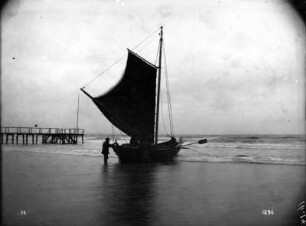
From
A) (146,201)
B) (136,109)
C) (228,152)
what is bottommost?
(228,152)

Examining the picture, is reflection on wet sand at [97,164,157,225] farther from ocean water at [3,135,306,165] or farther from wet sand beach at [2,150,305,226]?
ocean water at [3,135,306,165]

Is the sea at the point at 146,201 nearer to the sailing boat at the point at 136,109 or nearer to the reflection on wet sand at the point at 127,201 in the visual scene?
the reflection on wet sand at the point at 127,201

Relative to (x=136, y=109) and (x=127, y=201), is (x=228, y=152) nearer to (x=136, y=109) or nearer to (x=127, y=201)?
(x=136, y=109)

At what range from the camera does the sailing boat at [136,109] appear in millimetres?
17406

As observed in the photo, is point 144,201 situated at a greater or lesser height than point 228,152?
greater

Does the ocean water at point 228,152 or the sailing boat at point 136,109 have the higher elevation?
the sailing boat at point 136,109

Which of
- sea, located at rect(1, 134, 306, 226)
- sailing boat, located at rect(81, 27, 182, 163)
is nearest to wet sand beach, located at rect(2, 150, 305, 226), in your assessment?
sea, located at rect(1, 134, 306, 226)

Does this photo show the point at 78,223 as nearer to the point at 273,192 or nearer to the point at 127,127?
the point at 273,192

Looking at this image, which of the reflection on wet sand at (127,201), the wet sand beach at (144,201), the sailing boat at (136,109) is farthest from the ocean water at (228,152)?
the wet sand beach at (144,201)

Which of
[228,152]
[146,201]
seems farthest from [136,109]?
[228,152]

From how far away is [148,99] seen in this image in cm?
1858

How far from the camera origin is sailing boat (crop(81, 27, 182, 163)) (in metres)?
17.4

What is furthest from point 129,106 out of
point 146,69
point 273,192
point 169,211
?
point 169,211

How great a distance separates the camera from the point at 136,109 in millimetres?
18234
